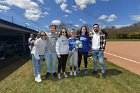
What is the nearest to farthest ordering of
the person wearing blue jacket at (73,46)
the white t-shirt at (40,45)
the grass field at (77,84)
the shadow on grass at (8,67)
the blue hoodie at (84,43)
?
the grass field at (77,84), the white t-shirt at (40,45), the person wearing blue jacket at (73,46), the blue hoodie at (84,43), the shadow on grass at (8,67)

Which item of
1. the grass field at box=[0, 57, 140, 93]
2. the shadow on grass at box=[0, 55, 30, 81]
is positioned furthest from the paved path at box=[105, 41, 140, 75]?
the shadow on grass at box=[0, 55, 30, 81]

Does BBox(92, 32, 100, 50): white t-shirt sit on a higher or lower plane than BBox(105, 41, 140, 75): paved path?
higher

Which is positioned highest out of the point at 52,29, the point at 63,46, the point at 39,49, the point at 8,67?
the point at 52,29

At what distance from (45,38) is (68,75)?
6.06 feet

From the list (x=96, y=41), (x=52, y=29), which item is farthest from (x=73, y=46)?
(x=52, y=29)

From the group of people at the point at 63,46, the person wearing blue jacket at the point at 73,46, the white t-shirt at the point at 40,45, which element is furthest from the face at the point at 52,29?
the person wearing blue jacket at the point at 73,46

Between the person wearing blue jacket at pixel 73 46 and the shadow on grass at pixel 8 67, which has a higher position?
the person wearing blue jacket at pixel 73 46

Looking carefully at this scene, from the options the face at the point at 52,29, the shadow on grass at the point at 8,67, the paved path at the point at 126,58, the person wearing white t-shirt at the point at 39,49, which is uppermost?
the face at the point at 52,29

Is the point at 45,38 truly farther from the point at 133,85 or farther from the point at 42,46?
the point at 133,85

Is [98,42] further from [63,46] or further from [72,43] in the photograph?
[63,46]

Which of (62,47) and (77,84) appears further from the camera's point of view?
(62,47)

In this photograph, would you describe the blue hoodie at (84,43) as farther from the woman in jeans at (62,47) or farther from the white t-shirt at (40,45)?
the white t-shirt at (40,45)

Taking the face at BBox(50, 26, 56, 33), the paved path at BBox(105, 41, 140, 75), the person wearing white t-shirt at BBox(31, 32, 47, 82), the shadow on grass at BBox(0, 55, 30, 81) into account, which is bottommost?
the shadow on grass at BBox(0, 55, 30, 81)

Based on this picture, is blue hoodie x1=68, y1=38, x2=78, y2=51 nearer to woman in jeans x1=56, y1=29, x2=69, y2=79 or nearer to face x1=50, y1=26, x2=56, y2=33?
woman in jeans x1=56, y1=29, x2=69, y2=79
